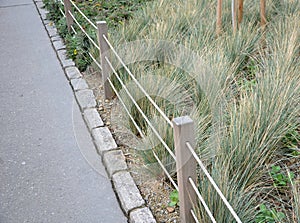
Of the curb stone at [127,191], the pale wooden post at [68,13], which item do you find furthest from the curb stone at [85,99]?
the pale wooden post at [68,13]

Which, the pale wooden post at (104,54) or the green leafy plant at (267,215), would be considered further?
the pale wooden post at (104,54)

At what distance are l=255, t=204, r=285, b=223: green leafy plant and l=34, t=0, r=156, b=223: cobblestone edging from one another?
0.59 metres

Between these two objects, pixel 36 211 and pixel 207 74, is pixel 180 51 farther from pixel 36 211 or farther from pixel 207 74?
pixel 36 211

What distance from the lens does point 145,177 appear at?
104 inches

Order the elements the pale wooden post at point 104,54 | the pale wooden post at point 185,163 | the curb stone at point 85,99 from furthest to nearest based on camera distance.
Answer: the curb stone at point 85,99 → the pale wooden post at point 104,54 → the pale wooden post at point 185,163

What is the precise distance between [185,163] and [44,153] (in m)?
1.48

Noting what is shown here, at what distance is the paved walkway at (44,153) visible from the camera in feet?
8.14

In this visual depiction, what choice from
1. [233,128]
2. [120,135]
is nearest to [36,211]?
[120,135]

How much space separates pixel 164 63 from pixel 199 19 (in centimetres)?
103

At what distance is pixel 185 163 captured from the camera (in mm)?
1948

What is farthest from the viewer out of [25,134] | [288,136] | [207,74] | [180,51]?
[180,51]

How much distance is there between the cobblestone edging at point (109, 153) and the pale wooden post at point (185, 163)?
1.02 feet

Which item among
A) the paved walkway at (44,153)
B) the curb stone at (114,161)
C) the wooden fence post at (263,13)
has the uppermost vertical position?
the wooden fence post at (263,13)

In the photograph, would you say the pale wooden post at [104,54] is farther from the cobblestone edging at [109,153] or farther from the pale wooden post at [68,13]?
the pale wooden post at [68,13]
